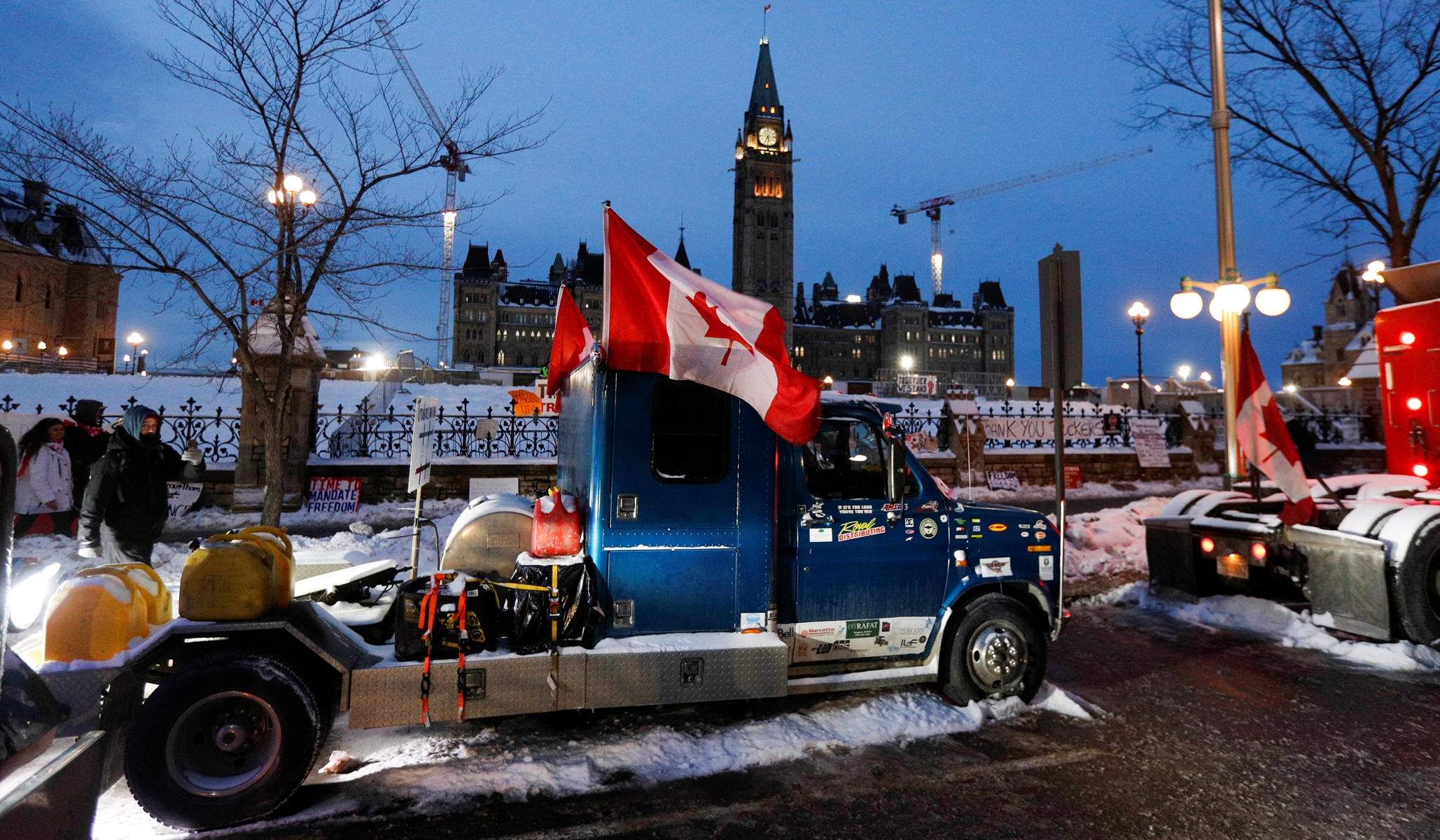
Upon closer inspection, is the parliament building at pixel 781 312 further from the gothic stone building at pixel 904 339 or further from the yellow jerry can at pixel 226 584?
the yellow jerry can at pixel 226 584

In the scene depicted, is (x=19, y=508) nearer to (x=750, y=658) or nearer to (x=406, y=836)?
(x=406, y=836)

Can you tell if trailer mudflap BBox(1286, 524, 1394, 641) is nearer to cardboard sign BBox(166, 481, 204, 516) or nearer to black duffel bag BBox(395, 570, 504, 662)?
black duffel bag BBox(395, 570, 504, 662)

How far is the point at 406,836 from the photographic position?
3711 millimetres

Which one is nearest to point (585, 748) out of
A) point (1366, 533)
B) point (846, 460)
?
point (846, 460)

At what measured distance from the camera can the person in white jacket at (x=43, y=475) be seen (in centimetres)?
800

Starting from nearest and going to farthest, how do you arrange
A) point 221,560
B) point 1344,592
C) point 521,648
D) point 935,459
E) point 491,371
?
1. point 221,560
2. point 521,648
3. point 1344,592
4. point 935,459
5. point 491,371

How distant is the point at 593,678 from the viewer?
14.7 ft

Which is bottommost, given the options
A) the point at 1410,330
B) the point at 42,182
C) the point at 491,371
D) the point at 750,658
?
the point at 750,658

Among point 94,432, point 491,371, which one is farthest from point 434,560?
point 491,371

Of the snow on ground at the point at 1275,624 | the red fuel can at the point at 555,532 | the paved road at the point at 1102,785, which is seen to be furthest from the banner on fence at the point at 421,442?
the snow on ground at the point at 1275,624

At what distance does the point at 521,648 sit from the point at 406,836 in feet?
3.73

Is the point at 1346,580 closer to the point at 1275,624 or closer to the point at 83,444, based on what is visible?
the point at 1275,624

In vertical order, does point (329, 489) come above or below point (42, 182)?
below

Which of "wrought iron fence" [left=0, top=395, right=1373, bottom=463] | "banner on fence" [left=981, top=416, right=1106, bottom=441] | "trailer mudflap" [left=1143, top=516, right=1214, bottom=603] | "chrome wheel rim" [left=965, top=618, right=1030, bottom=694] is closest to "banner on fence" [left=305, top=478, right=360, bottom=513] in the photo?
"wrought iron fence" [left=0, top=395, right=1373, bottom=463]
